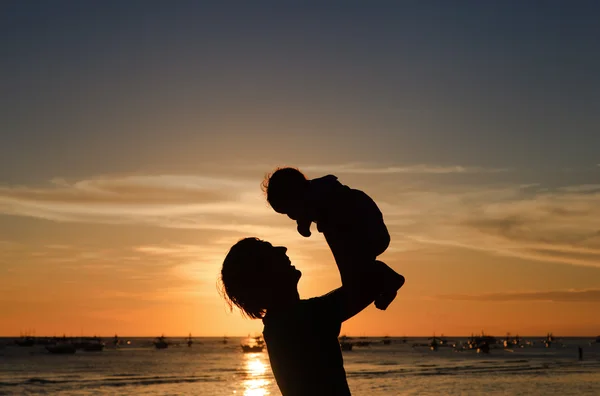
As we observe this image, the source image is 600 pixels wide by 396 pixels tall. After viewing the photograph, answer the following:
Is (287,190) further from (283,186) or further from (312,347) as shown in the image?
(312,347)

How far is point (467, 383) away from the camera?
50438 mm

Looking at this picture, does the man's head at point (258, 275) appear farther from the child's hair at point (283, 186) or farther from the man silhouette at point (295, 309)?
the child's hair at point (283, 186)

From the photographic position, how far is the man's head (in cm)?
244

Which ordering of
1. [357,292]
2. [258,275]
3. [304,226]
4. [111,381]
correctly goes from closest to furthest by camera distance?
[357,292], [258,275], [304,226], [111,381]

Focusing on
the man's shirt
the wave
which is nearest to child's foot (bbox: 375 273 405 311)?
the man's shirt

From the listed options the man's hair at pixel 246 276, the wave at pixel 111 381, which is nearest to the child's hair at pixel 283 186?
the man's hair at pixel 246 276

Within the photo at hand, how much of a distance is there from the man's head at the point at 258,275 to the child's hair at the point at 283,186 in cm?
36

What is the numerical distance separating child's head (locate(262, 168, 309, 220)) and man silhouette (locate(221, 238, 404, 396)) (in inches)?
12.7

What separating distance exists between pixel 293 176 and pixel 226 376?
2647 inches

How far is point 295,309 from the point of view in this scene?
2400 millimetres

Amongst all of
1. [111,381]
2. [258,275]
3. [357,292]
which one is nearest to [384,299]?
[357,292]

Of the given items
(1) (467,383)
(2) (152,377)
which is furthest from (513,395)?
(2) (152,377)

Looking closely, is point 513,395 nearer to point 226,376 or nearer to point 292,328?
point 226,376

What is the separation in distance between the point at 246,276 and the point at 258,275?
46mm
